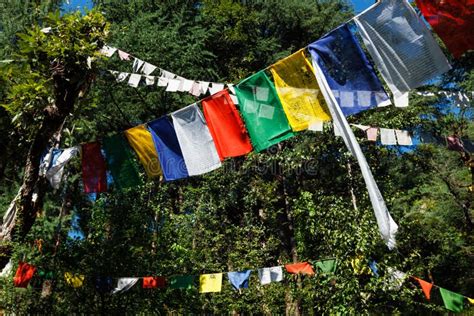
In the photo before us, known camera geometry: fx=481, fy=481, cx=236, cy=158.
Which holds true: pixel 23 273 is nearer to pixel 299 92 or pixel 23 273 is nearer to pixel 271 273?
pixel 271 273

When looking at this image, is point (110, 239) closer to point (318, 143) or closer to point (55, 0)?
point (55, 0)

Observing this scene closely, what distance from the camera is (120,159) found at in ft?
24.3

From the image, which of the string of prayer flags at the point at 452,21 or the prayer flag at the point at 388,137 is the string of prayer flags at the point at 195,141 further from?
the prayer flag at the point at 388,137

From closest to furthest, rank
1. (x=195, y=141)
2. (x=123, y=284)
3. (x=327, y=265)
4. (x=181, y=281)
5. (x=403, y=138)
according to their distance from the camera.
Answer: (x=195, y=141) → (x=403, y=138) → (x=123, y=284) → (x=327, y=265) → (x=181, y=281)

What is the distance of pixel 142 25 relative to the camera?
1567cm

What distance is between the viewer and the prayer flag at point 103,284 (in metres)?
9.00

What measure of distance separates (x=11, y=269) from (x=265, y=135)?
5.07m

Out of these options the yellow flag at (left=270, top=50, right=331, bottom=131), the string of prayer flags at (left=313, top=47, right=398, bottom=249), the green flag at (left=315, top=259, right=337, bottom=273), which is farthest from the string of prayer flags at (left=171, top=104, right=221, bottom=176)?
the green flag at (left=315, top=259, right=337, bottom=273)

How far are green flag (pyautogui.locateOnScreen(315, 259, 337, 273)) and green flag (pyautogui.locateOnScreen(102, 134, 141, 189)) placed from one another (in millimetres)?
4222

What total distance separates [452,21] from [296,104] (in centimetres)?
199

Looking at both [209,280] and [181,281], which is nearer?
[181,281]

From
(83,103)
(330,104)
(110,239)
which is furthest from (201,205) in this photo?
(330,104)

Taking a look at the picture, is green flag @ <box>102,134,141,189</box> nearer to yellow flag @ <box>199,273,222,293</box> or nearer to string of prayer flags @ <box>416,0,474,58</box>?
yellow flag @ <box>199,273,222,293</box>

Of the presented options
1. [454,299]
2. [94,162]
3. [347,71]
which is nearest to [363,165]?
[347,71]
